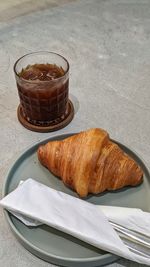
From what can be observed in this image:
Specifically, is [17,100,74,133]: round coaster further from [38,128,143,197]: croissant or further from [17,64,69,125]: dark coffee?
[38,128,143,197]: croissant

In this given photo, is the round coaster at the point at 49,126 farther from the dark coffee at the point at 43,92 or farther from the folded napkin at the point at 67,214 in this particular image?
the folded napkin at the point at 67,214

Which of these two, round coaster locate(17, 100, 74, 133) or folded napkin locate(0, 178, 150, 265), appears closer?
folded napkin locate(0, 178, 150, 265)

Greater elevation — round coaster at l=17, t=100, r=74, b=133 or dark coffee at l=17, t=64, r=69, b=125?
dark coffee at l=17, t=64, r=69, b=125

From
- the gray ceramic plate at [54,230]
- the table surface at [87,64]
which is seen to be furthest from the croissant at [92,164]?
the table surface at [87,64]

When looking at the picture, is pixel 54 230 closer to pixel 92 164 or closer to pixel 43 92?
pixel 92 164

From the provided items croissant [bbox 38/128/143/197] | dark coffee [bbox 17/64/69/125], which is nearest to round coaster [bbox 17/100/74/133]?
dark coffee [bbox 17/64/69/125]

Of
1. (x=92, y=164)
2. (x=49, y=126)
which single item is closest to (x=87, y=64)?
(x=49, y=126)

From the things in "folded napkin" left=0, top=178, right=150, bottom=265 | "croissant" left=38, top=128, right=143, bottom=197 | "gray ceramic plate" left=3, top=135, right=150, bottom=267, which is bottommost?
"gray ceramic plate" left=3, top=135, right=150, bottom=267

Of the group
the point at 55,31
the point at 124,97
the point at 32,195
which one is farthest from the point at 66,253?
the point at 55,31
